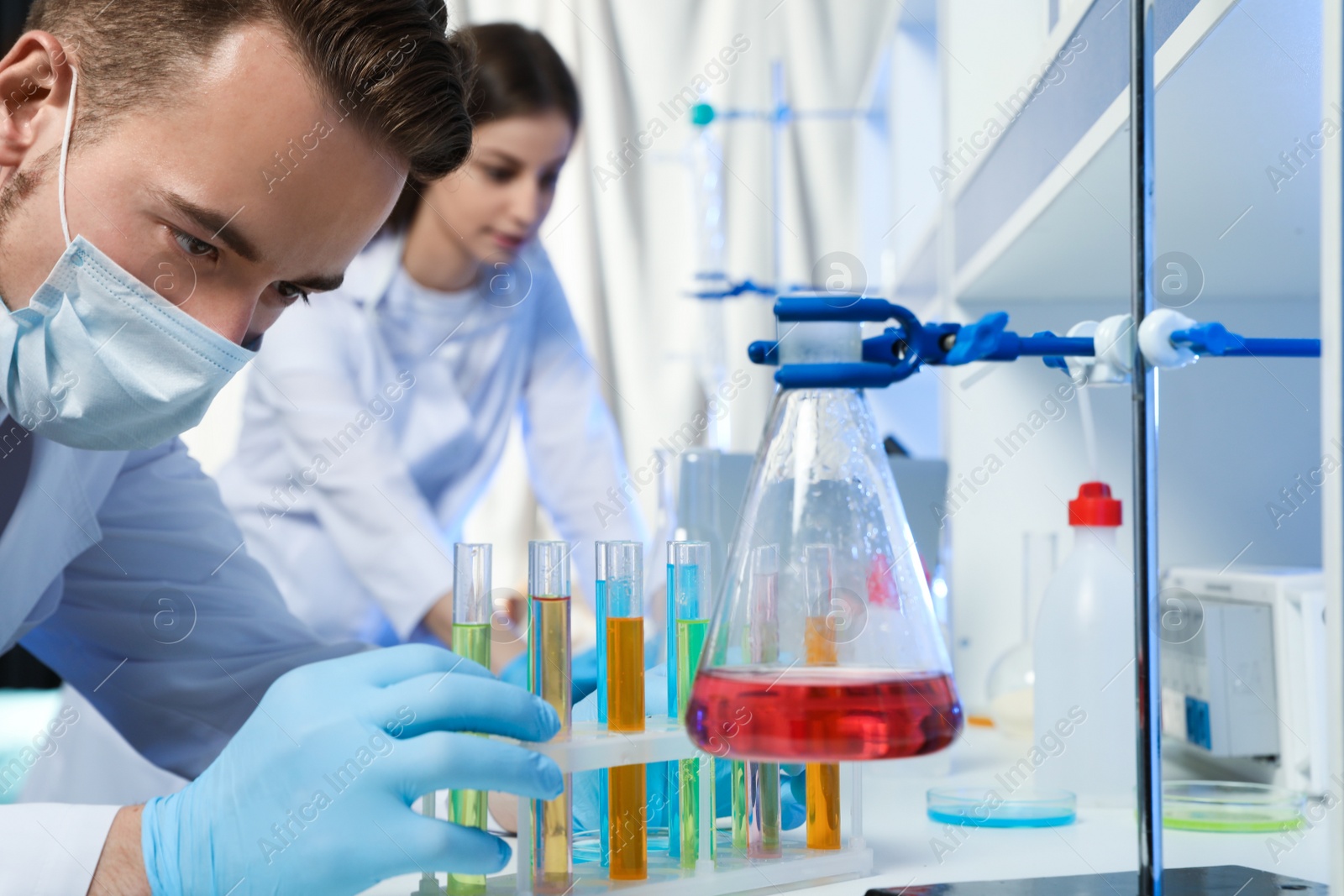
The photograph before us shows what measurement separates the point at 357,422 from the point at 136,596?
832mm

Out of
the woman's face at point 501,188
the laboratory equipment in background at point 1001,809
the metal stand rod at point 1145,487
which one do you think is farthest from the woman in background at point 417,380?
the metal stand rod at point 1145,487

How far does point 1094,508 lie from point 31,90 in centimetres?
104

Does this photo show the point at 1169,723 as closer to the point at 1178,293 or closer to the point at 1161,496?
the point at 1161,496

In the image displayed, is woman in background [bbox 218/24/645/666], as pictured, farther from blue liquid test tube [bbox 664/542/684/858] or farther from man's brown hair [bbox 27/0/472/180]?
blue liquid test tube [bbox 664/542/684/858]

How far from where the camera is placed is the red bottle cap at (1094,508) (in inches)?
42.3

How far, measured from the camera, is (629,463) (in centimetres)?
330

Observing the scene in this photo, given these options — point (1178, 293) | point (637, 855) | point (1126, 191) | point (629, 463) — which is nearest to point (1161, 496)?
point (1178, 293)

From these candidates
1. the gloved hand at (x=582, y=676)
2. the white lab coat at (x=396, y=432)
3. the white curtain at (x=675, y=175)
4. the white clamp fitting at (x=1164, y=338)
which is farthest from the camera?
the white curtain at (x=675, y=175)

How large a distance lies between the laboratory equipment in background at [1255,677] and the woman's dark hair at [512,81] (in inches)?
65.3

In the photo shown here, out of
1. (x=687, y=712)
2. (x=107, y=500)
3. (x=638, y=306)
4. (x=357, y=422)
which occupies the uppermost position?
(x=638, y=306)

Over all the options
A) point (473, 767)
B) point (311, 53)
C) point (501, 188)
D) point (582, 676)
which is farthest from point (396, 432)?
point (473, 767)

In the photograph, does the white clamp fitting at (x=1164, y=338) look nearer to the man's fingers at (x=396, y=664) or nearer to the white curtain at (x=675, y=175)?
the man's fingers at (x=396, y=664)

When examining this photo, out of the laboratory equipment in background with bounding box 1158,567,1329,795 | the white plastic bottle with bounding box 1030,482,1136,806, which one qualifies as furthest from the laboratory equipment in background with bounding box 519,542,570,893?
the laboratory equipment in background with bounding box 1158,567,1329,795

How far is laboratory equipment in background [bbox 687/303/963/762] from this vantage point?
1.53 ft
